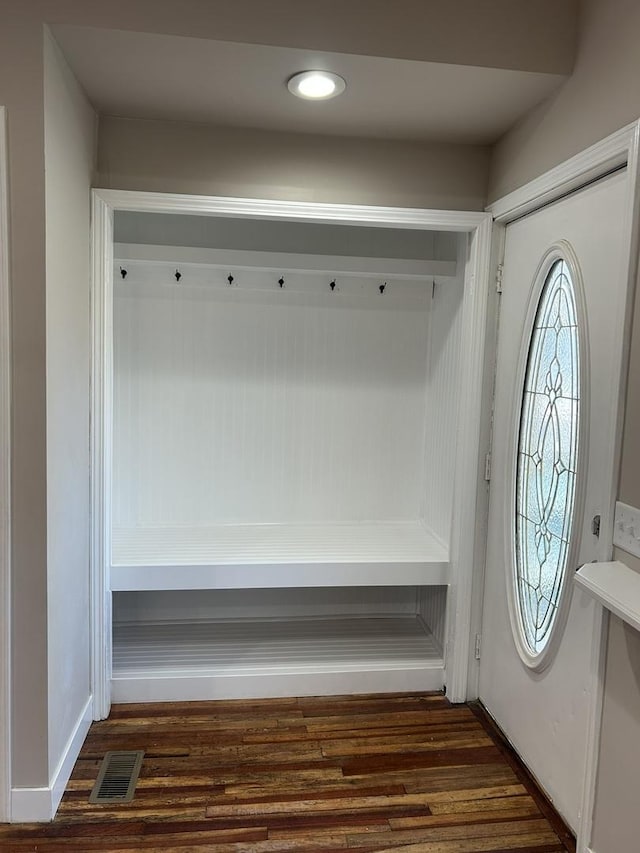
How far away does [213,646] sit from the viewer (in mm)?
2898

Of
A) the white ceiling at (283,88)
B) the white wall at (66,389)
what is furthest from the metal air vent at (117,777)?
the white ceiling at (283,88)

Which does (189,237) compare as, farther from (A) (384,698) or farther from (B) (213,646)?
(A) (384,698)

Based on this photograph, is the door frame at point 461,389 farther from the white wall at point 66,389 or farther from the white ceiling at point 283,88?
the white ceiling at point 283,88

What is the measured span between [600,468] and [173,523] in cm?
206

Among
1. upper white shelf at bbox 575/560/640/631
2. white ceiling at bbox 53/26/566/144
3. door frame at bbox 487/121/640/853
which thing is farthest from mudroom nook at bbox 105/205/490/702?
upper white shelf at bbox 575/560/640/631

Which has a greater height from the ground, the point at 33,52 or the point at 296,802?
the point at 33,52

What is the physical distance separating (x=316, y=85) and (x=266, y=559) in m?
1.81

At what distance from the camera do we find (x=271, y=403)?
3166 millimetres

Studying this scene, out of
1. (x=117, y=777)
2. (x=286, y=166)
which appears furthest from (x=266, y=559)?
(x=286, y=166)

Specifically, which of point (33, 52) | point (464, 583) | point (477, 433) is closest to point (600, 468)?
point (477, 433)

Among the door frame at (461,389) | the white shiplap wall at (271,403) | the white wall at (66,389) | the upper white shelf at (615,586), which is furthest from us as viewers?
the white shiplap wall at (271,403)

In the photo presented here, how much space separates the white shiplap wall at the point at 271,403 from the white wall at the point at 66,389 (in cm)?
72

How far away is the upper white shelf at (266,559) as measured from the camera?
2.59 metres

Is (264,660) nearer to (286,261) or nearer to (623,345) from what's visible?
(286,261)
